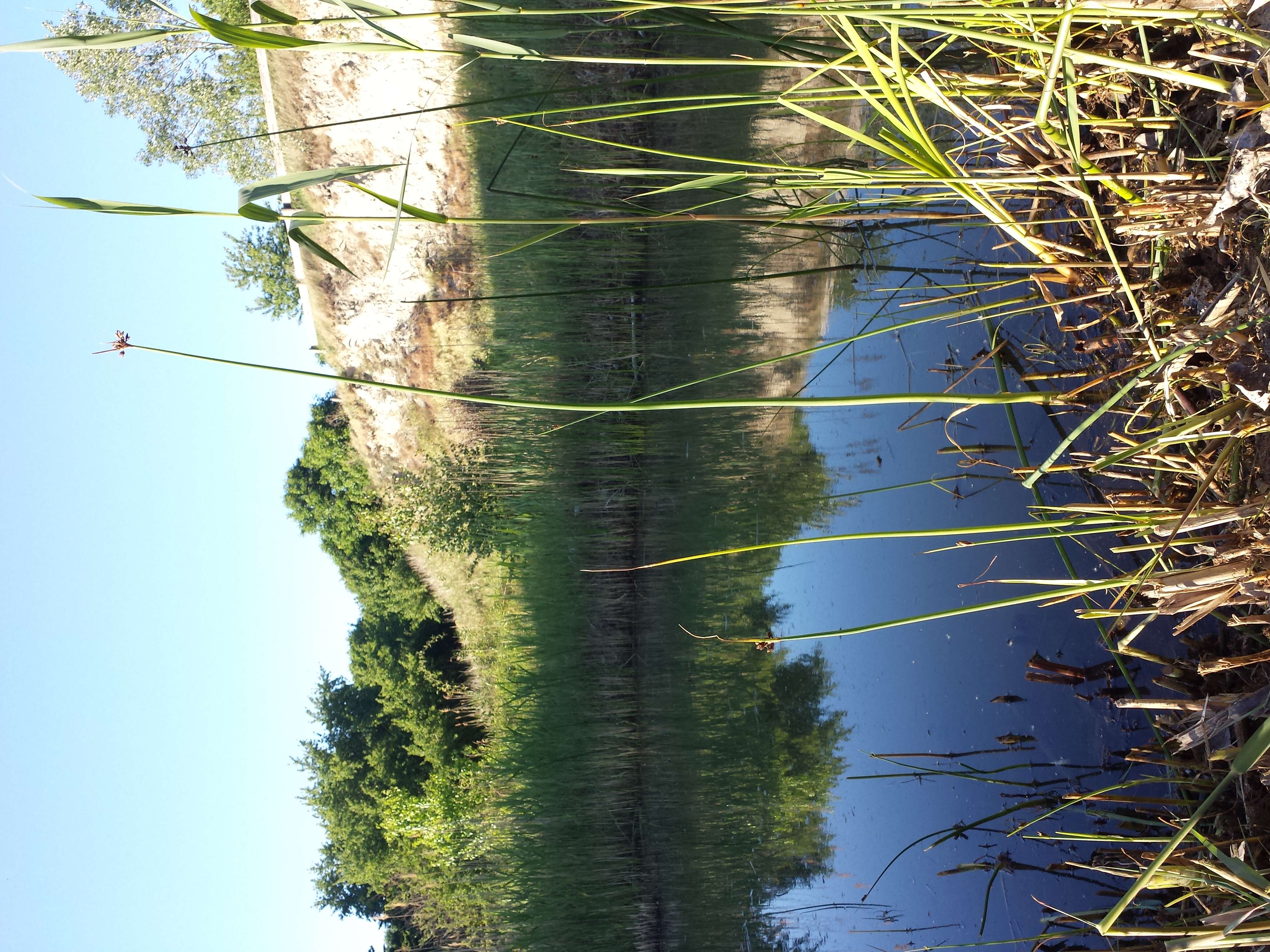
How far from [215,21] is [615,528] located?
211 centimetres

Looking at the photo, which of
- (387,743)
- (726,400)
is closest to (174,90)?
(387,743)

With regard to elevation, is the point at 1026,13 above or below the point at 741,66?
below

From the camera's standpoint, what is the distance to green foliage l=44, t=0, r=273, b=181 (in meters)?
6.29

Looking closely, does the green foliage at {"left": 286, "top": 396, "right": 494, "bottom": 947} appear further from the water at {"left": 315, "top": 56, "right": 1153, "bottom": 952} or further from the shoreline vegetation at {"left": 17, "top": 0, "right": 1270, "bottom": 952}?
the water at {"left": 315, "top": 56, "right": 1153, "bottom": 952}

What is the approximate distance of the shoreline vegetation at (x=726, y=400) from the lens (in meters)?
0.68

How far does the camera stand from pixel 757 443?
247cm

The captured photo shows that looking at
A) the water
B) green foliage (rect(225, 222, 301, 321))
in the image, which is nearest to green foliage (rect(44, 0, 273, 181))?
green foliage (rect(225, 222, 301, 321))

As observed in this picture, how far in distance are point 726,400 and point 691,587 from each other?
2045 mm

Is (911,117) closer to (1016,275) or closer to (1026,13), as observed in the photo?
(1026,13)

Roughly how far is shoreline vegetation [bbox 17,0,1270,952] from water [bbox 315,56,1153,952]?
0.01m

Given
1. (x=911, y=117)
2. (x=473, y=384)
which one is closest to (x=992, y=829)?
(x=911, y=117)

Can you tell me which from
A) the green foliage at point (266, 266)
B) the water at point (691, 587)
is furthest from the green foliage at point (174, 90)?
the water at point (691, 587)

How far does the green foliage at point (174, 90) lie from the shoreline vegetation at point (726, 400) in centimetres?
396

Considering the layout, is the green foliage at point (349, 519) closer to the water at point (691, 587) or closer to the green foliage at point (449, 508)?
the green foliage at point (449, 508)
